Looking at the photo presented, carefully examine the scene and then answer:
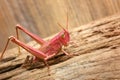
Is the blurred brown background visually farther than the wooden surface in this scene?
Yes

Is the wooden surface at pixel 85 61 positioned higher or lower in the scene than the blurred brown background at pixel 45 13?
lower

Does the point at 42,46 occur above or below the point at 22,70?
above

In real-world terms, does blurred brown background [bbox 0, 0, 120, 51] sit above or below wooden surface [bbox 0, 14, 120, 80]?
above

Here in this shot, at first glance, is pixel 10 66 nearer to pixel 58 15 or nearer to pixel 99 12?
pixel 58 15

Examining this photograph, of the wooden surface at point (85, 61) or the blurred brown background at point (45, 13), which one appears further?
the blurred brown background at point (45, 13)

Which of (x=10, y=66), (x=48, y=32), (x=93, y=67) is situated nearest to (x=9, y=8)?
(x=48, y=32)
